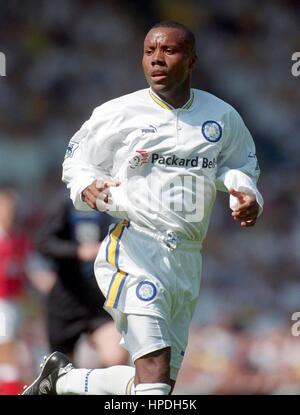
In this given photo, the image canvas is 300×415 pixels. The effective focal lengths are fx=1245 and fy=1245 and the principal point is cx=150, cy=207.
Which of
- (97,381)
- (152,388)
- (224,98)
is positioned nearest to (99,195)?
(152,388)

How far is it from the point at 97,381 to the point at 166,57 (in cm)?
177

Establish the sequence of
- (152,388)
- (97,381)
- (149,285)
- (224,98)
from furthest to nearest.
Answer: (224,98) < (97,381) < (149,285) < (152,388)

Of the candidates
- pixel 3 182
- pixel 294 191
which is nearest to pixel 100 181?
pixel 3 182

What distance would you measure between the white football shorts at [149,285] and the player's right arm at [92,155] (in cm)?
29

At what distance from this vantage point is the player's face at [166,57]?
6.37 meters

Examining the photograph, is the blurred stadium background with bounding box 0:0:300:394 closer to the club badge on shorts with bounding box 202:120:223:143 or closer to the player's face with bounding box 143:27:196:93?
the club badge on shorts with bounding box 202:120:223:143

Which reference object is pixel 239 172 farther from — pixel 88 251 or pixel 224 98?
pixel 224 98

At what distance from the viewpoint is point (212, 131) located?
650 centimetres

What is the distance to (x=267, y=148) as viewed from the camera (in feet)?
43.5

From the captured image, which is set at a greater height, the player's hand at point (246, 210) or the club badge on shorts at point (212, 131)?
the club badge on shorts at point (212, 131)

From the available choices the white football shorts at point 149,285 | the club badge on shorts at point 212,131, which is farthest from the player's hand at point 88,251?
the club badge on shorts at point 212,131

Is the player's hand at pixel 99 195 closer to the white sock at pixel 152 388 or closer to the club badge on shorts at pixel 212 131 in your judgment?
the club badge on shorts at pixel 212 131

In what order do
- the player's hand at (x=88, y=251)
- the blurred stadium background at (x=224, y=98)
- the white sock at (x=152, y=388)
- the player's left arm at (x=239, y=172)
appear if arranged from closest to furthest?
1. the white sock at (x=152, y=388)
2. the player's left arm at (x=239, y=172)
3. the player's hand at (x=88, y=251)
4. the blurred stadium background at (x=224, y=98)

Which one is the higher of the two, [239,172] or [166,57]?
[166,57]
